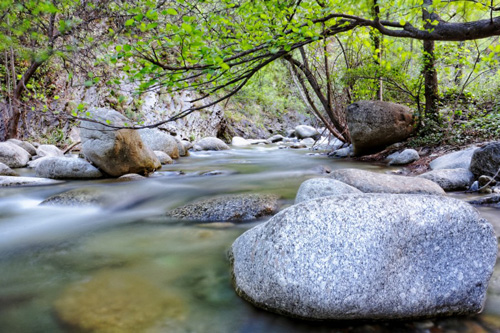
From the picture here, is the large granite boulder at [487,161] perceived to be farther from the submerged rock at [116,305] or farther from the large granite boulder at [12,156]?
the large granite boulder at [12,156]

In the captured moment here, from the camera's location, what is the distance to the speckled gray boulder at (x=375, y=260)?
1.67 meters

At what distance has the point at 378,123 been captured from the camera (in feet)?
27.9

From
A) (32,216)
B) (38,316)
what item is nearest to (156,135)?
(32,216)

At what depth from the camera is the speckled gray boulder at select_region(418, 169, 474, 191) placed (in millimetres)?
4582

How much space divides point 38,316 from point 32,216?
106 inches

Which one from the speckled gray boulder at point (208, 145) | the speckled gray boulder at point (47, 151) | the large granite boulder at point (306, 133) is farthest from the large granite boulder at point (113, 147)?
the large granite boulder at point (306, 133)

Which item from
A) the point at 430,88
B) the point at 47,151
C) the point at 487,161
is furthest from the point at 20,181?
the point at 430,88

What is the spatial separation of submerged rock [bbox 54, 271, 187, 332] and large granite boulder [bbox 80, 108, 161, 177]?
441 cm

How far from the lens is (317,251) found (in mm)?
1741

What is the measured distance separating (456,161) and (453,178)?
108 centimetres

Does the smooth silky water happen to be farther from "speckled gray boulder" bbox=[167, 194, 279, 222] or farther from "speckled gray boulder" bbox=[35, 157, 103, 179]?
"speckled gray boulder" bbox=[35, 157, 103, 179]

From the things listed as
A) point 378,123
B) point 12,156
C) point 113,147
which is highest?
point 378,123

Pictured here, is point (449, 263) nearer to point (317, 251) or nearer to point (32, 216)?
point (317, 251)

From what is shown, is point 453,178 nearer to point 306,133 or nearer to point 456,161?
point 456,161
